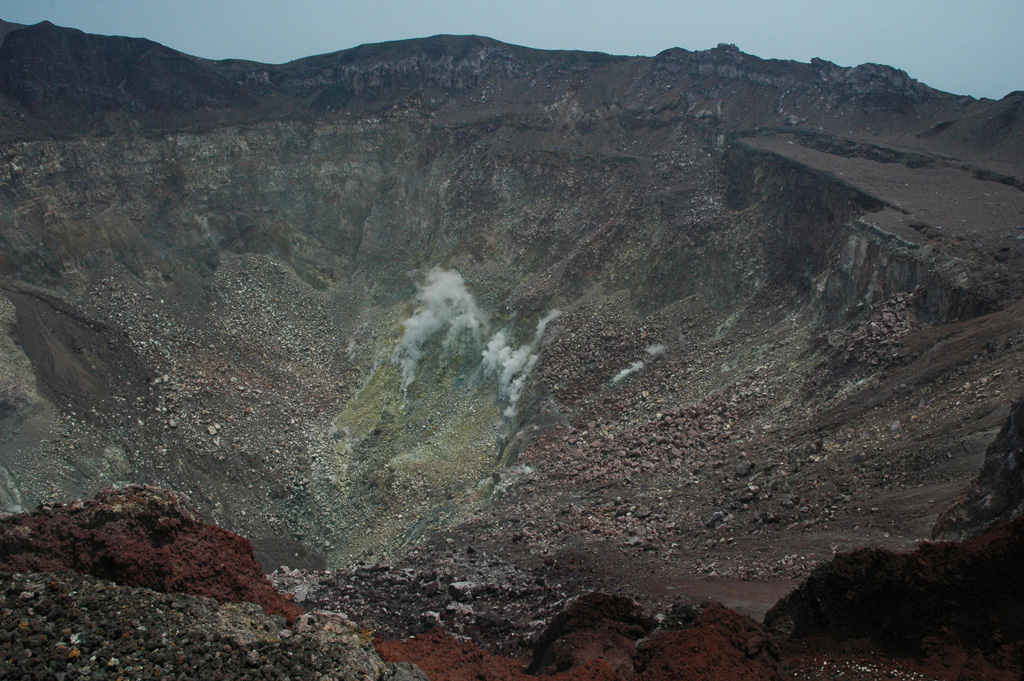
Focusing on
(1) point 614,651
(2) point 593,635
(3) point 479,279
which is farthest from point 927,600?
(3) point 479,279

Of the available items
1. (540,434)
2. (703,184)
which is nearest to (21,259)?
(540,434)

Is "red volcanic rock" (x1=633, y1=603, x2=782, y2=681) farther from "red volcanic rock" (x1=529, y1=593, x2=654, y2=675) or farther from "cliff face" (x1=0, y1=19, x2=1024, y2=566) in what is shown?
"cliff face" (x1=0, y1=19, x2=1024, y2=566)

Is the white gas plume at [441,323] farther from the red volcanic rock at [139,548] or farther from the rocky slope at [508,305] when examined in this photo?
the red volcanic rock at [139,548]

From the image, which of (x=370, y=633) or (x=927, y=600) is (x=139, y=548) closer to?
(x=370, y=633)

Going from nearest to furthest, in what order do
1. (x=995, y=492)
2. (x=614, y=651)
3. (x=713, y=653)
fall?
(x=713, y=653) → (x=614, y=651) → (x=995, y=492)

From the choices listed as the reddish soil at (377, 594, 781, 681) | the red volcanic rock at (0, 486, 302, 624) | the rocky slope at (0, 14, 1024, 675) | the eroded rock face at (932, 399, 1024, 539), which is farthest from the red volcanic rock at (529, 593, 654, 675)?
the eroded rock face at (932, 399, 1024, 539)

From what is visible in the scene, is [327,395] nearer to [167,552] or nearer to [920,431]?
[167,552]

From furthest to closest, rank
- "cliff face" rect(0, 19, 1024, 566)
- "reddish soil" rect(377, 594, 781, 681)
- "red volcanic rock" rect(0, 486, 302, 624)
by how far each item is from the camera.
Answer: "cliff face" rect(0, 19, 1024, 566)
"red volcanic rock" rect(0, 486, 302, 624)
"reddish soil" rect(377, 594, 781, 681)

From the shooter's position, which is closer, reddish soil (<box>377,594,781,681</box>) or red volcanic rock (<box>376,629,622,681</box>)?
reddish soil (<box>377,594,781,681</box>)
